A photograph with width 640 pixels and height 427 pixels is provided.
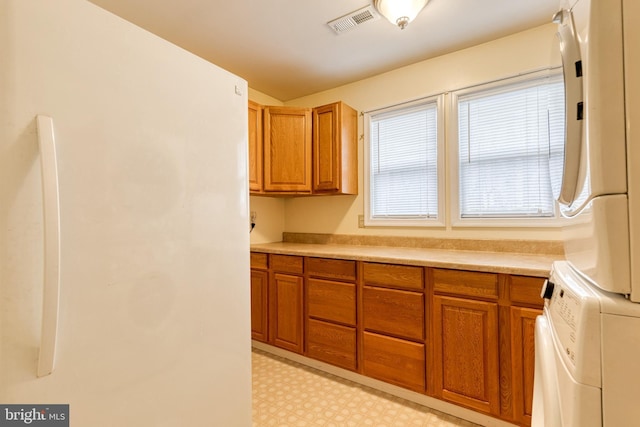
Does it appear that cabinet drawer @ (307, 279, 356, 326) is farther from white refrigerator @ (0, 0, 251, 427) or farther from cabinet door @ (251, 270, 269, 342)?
white refrigerator @ (0, 0, 251, 427)

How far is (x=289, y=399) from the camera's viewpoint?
6.28 feet

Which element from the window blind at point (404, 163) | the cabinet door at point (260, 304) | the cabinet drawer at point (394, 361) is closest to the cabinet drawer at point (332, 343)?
the cabinet drawer at point (394, 361)

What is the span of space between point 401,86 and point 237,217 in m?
2.07

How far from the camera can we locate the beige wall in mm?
Answer: 2057

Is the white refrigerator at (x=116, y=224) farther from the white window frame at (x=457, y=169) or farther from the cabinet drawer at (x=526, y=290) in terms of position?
the white window frame at (x=457, y=169)

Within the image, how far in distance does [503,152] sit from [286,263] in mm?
1895

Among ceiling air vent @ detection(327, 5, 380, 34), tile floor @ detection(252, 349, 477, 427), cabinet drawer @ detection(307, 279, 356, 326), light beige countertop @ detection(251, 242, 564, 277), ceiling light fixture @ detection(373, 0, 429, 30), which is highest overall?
ceiling air vent @ detection(327, 5, 380, 34)

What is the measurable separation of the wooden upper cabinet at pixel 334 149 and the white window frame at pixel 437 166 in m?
0.13

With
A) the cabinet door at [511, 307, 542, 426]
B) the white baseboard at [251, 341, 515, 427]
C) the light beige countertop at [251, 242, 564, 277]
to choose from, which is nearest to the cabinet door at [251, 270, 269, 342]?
the white baseboard at [251, 341, 515, 427]

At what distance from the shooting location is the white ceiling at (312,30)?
1814 mm

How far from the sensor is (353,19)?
1932mm

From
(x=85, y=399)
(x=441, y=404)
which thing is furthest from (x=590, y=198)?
(x=441, y=404)

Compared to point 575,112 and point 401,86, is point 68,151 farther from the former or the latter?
point 401,86

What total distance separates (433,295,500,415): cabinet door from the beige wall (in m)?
0.78
